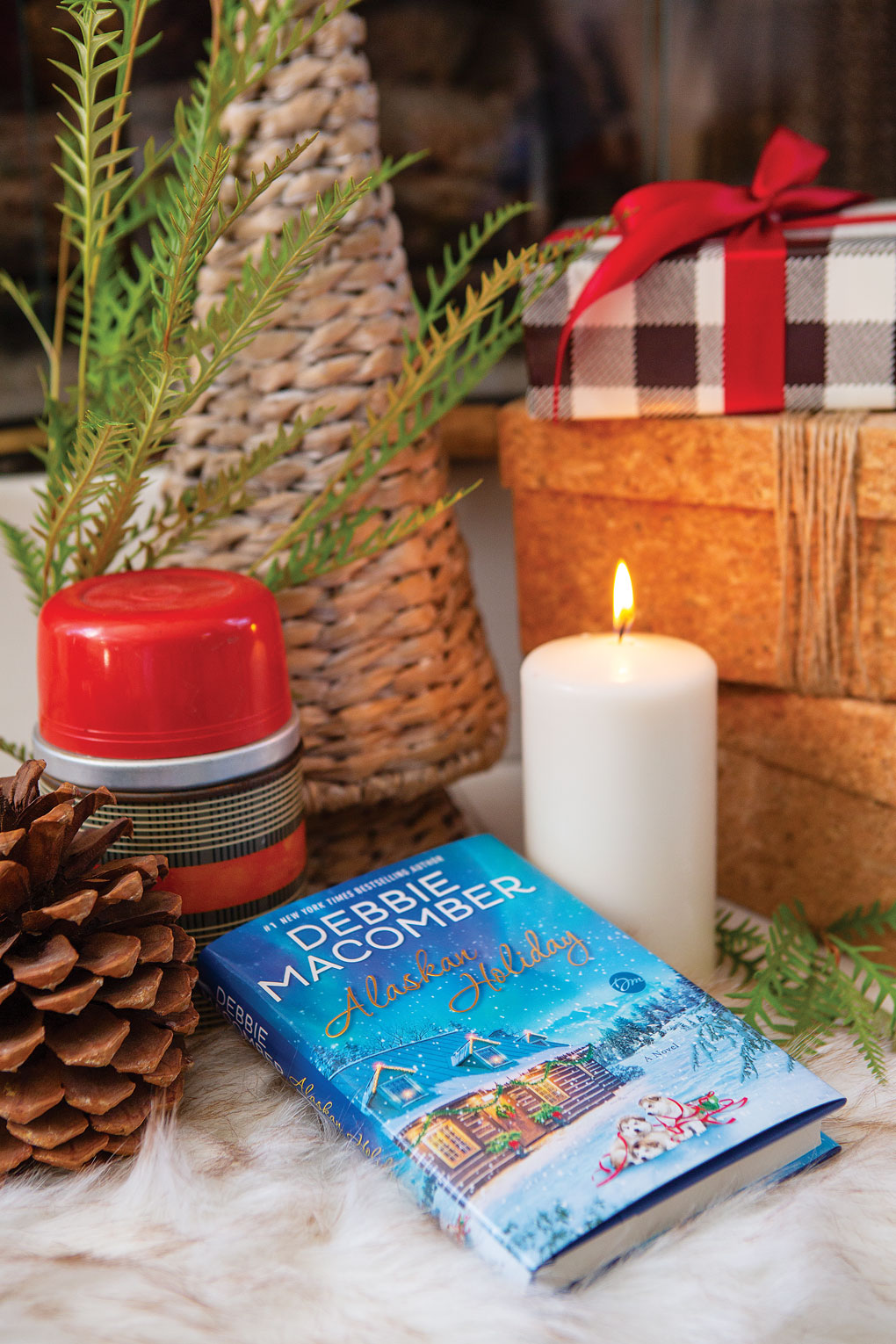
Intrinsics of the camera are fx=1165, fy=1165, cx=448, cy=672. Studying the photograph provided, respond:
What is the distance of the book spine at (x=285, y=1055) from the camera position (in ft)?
1.27

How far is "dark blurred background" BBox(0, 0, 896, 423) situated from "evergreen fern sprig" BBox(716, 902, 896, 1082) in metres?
0.45

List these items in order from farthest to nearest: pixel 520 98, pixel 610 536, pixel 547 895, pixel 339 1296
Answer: pixel 520 98
pixel 610 536
pixel 547 895
pixel 339 1296

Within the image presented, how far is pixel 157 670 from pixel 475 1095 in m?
0.19

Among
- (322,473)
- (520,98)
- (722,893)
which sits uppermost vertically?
(520,98)

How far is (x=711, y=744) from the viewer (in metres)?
0.50

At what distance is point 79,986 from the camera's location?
1.23 feet

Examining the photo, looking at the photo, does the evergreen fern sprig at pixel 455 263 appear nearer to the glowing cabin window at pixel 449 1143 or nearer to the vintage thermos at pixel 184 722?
the vintage thermos at pixel 184 722

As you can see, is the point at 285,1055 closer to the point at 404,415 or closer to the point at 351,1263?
the point at 351,1263

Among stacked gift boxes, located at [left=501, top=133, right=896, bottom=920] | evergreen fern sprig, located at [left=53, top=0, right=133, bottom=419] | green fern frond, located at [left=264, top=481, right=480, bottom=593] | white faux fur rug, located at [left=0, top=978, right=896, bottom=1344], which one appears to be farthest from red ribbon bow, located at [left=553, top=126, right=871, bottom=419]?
white faux fur rug, located at [left=0, top=978, right=896, bottom=1344]

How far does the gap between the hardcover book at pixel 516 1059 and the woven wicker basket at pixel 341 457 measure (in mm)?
101

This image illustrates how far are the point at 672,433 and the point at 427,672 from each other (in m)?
0.17

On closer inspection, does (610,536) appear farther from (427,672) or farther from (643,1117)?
(643,1117)

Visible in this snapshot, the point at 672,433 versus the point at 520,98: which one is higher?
the point at 520,98

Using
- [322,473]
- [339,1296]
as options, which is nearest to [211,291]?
[322,473]
